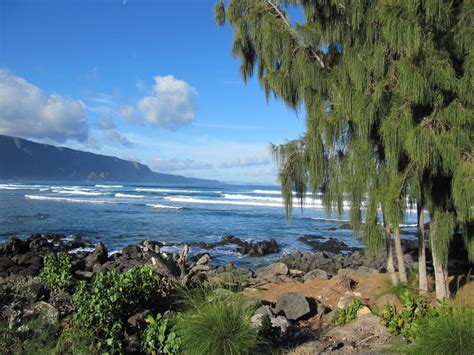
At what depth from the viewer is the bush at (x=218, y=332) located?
14.1 feet

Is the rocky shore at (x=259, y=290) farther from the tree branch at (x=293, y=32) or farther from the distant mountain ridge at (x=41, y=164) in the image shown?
the distant mountain ridge at (x=41, y=164)

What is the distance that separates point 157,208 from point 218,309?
41259 millimetres

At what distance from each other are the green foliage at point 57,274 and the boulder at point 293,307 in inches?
134

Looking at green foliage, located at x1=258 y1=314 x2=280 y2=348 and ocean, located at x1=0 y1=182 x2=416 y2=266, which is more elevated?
green foliage, located at x1=258 y1=314 x2=280 y2=348

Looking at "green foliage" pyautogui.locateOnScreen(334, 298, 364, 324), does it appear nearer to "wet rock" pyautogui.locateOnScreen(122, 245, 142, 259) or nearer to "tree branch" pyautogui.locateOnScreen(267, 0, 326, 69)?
"tree branch" pyautogui.locateOnScreen(267, 0, 326, 69)

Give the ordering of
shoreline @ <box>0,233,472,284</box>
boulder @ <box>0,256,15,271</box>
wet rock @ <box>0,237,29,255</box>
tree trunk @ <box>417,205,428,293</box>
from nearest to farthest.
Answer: tree trunk @ <box>417,205,428,293</box> < shoreline @ <box>0,233,472,284</box> < boulder @ <box>0,256,15,271</box> < wet rock @ <box>0,237,29,255</box>

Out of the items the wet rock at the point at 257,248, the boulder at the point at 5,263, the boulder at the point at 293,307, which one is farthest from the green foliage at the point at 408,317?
the wet rock at the point at 257,248

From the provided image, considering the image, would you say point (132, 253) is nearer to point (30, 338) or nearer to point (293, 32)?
point (293, 32)

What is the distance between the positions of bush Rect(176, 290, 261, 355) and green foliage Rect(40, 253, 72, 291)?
310cm

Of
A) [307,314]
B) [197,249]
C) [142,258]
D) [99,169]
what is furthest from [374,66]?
[99,169]

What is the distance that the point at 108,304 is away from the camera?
5.45 m

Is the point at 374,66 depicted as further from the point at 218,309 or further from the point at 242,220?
the point at 242,220

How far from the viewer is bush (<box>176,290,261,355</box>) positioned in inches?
169

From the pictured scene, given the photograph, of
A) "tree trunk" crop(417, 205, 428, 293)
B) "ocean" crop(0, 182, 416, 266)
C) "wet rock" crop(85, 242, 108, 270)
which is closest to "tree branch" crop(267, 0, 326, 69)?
"tree trunk" crop(417, 205, 428, 293)
